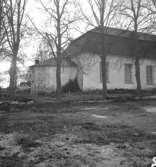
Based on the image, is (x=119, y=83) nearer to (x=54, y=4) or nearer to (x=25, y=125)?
(x=54, y=4)

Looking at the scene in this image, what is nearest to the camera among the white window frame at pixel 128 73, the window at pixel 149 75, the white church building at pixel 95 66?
the white church building at pixel 95 66

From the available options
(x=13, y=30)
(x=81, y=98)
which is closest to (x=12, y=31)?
(x=13, y=30)

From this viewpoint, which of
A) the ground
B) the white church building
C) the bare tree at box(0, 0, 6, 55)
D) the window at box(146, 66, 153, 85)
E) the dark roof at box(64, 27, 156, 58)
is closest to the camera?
the ground

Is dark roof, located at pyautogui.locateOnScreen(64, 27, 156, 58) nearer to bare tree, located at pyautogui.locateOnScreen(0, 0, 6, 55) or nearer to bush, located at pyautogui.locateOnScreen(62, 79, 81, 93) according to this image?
bush, located at pyautogui.locateOnScreen(62, 79, 81, 93)

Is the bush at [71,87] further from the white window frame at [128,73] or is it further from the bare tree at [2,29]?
the bare tree at [2,29]

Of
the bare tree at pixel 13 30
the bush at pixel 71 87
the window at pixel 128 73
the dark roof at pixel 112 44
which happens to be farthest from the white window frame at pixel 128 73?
the bare tree at pixel 13 30

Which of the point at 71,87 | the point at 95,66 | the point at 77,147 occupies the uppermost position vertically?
the point at 95,66

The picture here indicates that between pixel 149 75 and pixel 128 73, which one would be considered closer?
pixel 128 73

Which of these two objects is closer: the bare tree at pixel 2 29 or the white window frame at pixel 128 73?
the bare tree at pixel 2 29

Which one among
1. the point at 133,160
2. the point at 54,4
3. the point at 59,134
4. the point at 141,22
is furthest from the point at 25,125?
the point at 141,22

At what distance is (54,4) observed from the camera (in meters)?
16.9

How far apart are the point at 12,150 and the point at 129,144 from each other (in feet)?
7.78

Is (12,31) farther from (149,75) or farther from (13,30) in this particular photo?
(149,75)

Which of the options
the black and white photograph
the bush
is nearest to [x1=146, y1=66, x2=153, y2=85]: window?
the black and white photograph
